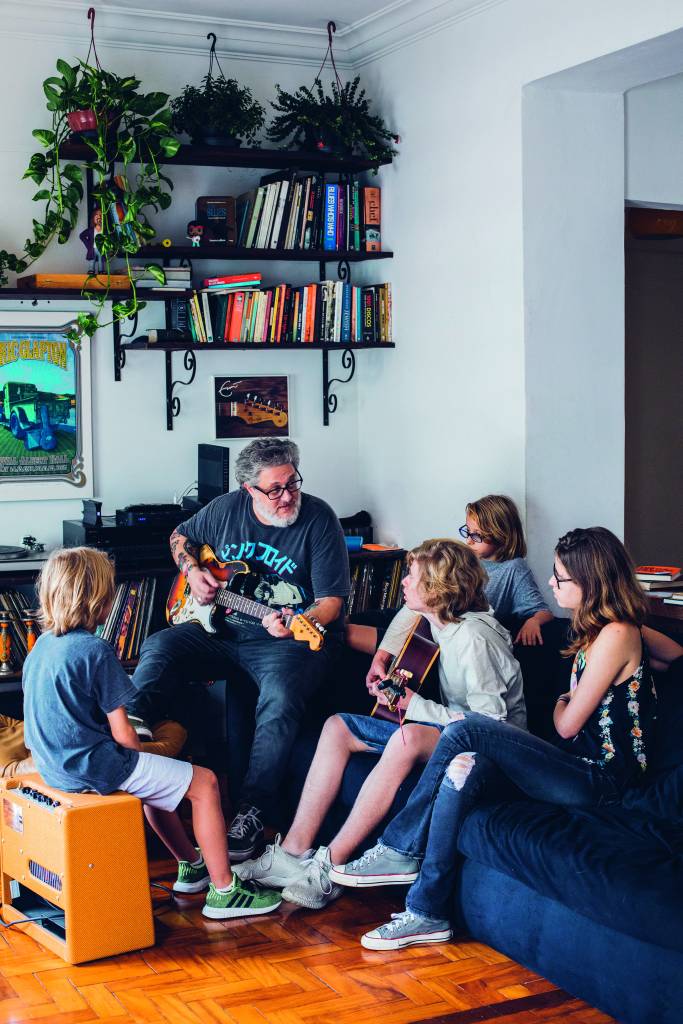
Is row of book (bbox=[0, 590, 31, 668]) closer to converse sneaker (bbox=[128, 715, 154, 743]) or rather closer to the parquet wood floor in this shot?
converse sneaker (bbox=[128, 715, 154, 743])

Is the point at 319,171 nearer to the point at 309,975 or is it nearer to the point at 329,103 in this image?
the point at 329,103

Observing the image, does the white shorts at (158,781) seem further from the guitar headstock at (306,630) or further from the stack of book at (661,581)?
the stack of book at (661,581)

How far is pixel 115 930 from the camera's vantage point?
→ 326 centimetres

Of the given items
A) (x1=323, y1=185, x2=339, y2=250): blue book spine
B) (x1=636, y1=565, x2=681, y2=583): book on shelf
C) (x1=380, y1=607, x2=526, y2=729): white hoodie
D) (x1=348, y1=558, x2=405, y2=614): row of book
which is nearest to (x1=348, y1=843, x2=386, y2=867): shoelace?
(x1=380, y1=607, x2=526, y2=729): white hoodie

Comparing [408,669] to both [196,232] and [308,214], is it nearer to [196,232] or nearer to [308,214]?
[196,232]

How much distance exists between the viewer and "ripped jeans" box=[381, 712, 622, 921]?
3.30 meters

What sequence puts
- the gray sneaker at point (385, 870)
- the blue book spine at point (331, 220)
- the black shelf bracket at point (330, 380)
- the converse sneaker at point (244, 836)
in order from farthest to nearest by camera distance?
1. the black shelf bracket at point (330, 380)
2. the blue book spine at point (331, 220)
3. the converse sneaker at point (244, 836)
4. the gray sneaker at point (385, 870)

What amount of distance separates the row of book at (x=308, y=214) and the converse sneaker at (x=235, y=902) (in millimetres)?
2853

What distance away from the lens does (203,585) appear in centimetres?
443

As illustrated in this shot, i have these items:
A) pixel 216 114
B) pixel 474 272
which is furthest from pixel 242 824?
pixel 216 114

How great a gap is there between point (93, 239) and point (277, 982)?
3086mm

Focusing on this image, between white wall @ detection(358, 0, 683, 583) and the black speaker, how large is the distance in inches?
34.4

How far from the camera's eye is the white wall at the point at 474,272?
4598 mm

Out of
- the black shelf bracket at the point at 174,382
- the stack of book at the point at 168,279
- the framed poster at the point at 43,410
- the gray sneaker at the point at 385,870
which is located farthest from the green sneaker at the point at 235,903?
the stack of book at the point at 168,279
